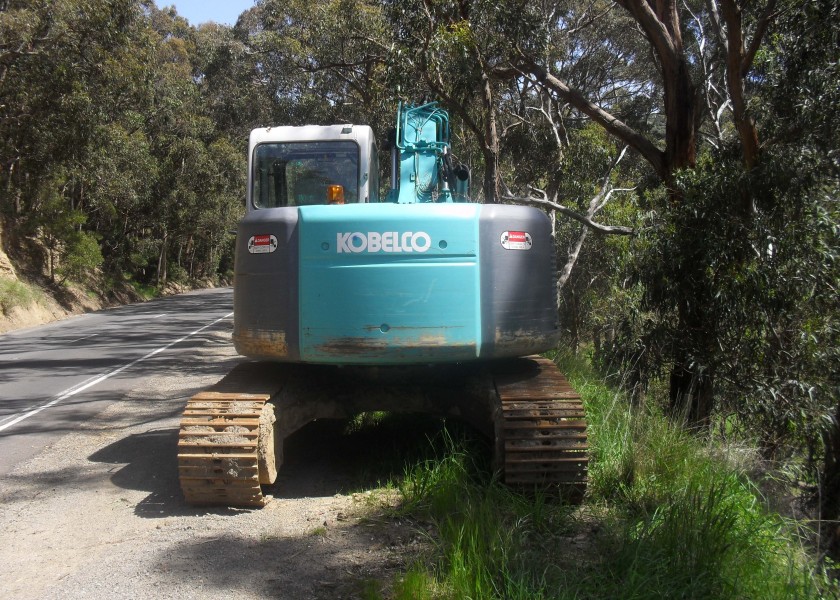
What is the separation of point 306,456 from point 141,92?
20.1 meters

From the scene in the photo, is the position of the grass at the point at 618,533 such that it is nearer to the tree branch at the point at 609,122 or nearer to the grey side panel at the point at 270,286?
the grey side panel at the point at 270,286

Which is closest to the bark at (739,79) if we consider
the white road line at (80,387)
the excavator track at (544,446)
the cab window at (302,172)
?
the cab window at (302,172)

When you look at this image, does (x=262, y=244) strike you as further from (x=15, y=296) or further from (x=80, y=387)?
(x=15, y=296)

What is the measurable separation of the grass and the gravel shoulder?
38cm

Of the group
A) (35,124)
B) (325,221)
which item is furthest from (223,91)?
(325,221)

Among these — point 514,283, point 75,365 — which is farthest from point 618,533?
point 75,365

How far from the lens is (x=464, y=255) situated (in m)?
5.38

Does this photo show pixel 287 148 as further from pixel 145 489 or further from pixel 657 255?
pixel 657 255

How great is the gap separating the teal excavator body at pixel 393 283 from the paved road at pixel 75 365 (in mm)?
3115

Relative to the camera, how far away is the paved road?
8.68m

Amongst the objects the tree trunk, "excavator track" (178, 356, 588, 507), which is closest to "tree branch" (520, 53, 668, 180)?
the tree trunk

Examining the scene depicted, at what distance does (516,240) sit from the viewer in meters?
5.57

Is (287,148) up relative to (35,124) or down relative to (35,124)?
down

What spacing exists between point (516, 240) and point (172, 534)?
9.91 feet
